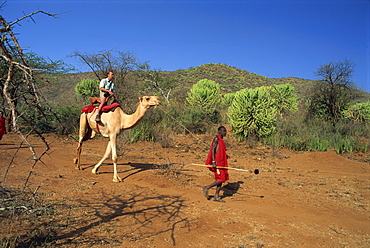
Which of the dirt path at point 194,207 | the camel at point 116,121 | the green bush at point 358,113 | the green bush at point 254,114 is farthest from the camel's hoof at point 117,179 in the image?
the green bush at point 358,113

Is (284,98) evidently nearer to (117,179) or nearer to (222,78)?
(117,179)

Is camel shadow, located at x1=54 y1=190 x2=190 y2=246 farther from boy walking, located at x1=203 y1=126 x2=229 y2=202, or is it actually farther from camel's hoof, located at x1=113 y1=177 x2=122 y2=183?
camel's hoof, located at x1=113 y1=177 x2=122 y2=183

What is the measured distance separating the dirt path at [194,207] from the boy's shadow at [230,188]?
0.10 feet

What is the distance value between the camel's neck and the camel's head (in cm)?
12

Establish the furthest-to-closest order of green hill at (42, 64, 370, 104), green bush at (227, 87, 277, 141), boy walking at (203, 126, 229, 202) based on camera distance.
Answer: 1. green hill at (42, 64, 370, 104)
2. green bush at (227, 87, 277, 141)
3. boy walking at (203, 126, 229, 202)

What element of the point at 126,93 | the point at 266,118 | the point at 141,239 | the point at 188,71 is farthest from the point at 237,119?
the point at 188,71

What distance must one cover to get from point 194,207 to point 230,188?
7.75 ft

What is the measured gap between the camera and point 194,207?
20.4ft

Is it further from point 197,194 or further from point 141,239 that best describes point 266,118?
point 141,239

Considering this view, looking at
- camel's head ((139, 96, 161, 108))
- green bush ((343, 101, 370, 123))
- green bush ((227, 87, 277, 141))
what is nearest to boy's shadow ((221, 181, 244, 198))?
camel's head ((139, 96, 161, 108))

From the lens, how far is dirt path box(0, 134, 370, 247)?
4.66 meters

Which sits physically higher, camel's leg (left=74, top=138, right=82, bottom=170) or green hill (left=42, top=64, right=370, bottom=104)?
green hill (left=42, top=64, right=370, bottom=104)

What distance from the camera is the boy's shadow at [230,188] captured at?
7.86 m

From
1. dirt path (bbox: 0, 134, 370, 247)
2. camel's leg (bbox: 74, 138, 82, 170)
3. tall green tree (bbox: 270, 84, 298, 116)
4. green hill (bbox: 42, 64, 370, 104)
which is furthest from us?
green hill (bbox: 42, 64, 370, 104)
